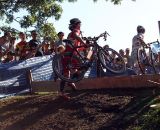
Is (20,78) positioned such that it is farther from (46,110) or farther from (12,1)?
(12,1)

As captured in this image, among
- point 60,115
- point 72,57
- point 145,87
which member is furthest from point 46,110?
point 145,87

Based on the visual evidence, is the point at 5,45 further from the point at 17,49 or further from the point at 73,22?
the point at 73,22

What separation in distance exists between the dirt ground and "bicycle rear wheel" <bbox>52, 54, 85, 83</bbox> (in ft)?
1.88

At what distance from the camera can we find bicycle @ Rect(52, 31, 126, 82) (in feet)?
41.0

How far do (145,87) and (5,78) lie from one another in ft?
17.0

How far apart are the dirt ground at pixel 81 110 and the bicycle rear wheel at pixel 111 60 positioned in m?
0.60

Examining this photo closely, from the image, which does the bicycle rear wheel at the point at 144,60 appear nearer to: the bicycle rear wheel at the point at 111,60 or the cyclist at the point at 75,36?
the bicycle rear wheel at the point at 111,60

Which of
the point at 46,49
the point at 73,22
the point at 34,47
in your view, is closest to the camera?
the point at 73,22

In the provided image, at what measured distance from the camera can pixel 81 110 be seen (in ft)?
38.5

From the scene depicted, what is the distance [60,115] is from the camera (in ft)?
38.4

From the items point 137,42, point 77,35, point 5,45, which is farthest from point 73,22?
point 5,45

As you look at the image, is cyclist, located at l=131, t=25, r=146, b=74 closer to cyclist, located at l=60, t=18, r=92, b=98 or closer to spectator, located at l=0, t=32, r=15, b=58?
cyclist, located at l=60, t=18, r=92, b=98

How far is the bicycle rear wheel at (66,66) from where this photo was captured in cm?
1249

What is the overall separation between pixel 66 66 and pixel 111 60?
116cm
